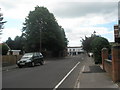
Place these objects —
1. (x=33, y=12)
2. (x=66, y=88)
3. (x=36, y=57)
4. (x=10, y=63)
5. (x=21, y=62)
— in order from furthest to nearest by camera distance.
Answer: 1. (x=33, y=12)
2. (x=10, y=63)
3. (x=36, y=57)
4. (x=21, y=62)
5. (x=66, y=88)

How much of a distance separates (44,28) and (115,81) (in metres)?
59.0

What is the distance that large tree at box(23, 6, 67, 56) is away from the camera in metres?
69.4

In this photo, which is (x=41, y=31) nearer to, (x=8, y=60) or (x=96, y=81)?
(x=8, y=60)

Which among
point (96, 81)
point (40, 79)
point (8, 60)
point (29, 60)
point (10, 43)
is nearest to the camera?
point (96, 81)

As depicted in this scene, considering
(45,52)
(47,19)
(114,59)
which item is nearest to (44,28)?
(47,19)

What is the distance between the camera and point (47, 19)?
7219 cm

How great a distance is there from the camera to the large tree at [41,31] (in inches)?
2731

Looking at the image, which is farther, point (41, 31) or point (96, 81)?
point (41, 31)

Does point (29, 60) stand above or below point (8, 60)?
above

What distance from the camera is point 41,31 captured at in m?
70.3

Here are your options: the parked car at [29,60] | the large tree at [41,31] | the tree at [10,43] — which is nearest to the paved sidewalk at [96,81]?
the parked car at [29,60]

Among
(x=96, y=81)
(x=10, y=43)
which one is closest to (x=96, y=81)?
(x=96, y=81)

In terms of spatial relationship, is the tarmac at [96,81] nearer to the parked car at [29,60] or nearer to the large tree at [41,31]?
the parked car at [29,60]

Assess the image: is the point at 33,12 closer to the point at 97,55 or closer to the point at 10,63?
the point at 10,63
